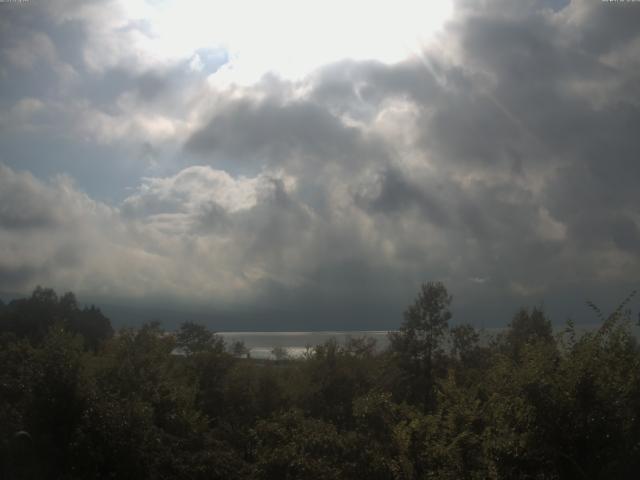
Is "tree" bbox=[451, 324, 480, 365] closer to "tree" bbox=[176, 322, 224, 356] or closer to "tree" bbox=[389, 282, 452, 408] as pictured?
"tree" bbox=[389, 282, 452, 408]

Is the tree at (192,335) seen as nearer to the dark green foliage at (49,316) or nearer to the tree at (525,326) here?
the dark green foliage at (49,316)

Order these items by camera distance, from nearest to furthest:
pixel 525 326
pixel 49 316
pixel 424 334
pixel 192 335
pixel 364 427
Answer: pixel 364 427 < pixel 424 334 < pixel 525 326 < pixel 192 335 < pixel 49 316

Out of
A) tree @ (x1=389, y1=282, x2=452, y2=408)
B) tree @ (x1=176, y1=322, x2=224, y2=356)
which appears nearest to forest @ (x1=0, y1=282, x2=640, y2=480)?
tree @ (x1=389, y1=282, x2=452, y2=408)

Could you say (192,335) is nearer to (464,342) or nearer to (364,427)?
(464,342)

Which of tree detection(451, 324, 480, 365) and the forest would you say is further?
tree detection(451, 324, 480, 365)

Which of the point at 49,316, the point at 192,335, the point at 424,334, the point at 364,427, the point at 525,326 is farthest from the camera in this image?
the point at 49,316

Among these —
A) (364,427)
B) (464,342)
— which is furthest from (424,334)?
(364,427)

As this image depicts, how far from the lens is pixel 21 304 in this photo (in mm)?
96938

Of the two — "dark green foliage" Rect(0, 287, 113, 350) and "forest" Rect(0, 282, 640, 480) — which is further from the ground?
"dark green foliage" Rect(0, 287, 113, 350)

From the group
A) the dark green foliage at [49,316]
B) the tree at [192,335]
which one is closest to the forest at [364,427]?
the tree at [192,335]

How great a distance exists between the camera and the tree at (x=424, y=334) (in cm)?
3725

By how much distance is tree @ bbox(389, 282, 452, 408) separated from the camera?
37250 millimetres

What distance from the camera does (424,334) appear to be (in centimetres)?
3778

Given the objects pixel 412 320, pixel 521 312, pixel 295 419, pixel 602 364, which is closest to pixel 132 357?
pixel 295 419
